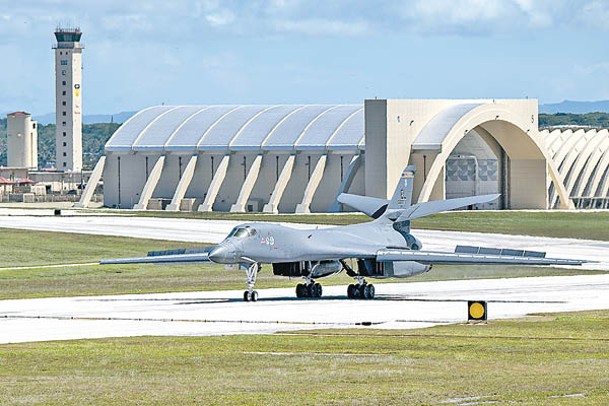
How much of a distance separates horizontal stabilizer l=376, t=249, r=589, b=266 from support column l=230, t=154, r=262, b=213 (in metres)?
80.8

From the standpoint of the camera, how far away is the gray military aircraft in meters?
47.3

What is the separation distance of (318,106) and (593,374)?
116 meters

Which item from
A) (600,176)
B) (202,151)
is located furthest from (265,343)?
(600,176)

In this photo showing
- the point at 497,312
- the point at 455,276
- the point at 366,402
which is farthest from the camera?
the point at 455,276

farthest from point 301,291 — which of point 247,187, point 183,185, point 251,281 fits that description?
point 183,185

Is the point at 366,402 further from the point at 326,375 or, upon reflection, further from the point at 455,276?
the point at 455,276

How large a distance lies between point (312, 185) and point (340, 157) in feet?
11.8

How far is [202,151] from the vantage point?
13638 centimetres

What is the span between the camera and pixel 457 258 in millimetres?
48438

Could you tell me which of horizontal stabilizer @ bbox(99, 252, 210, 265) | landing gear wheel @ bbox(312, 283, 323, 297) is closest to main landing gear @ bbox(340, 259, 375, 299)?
landing gear wheel @ bbox(312, 283, 323, 297)

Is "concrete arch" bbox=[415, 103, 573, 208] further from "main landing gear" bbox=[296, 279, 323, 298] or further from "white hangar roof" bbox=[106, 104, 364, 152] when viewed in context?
"main landing gear" bbox=[296, 279, 323, 298]

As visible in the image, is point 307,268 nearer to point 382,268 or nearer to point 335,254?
point 335,254

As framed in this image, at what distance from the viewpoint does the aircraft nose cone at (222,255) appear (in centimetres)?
4600

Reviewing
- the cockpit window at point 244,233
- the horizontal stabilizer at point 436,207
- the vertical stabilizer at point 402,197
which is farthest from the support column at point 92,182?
the cockpit window at point 244,233
